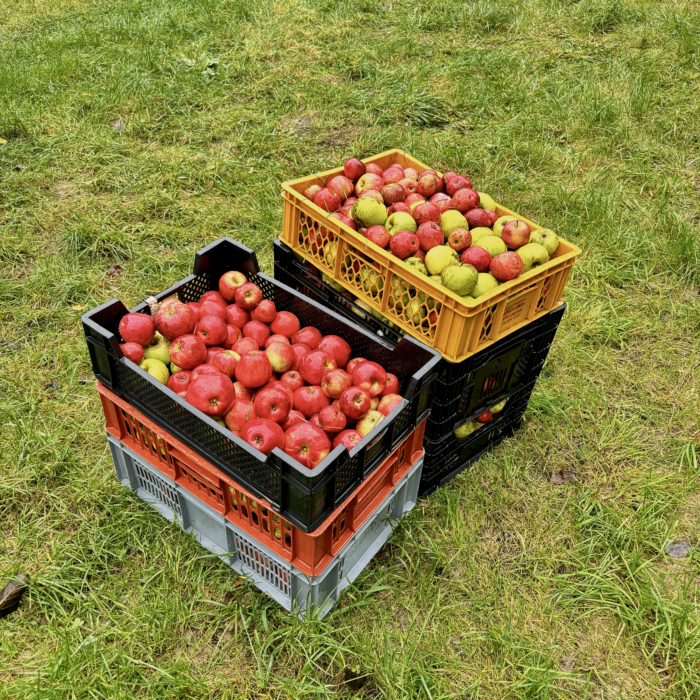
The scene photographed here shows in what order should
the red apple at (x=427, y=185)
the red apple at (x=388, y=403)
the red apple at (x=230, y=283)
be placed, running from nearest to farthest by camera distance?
the red apple at (x=388, y=403) < the red apple at (x=230, y=283) < the red apple at (x=427, y=185)

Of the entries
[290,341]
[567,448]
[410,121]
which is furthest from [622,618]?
[410,121]

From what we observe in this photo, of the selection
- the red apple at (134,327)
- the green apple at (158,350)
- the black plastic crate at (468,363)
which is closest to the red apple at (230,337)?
the green apple at (158,350)

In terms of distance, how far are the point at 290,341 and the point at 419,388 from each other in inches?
31.4

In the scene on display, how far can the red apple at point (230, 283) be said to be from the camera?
3053mm

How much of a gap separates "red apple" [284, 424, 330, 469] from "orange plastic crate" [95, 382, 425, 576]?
0.20 meters

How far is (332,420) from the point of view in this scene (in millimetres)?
2539

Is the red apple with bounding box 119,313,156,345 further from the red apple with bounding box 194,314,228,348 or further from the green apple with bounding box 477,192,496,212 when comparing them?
the green apple with bounding box 477,192,496,212

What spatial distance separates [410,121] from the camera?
607 centimetres

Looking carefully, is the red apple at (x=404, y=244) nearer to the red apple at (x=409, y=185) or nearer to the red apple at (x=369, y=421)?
the red apple at (x=409, y=185)

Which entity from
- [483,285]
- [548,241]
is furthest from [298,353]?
[548,241]

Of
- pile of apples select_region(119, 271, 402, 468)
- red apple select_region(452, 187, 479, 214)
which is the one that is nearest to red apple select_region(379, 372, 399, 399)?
pile of apples select_region(119, 271, 402, 468)

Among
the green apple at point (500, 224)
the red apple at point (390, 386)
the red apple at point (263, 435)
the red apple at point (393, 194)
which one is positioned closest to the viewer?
the red apple at point (263, 435)

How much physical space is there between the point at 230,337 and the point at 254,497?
0.89 meters

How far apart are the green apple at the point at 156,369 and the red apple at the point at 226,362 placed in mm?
210
